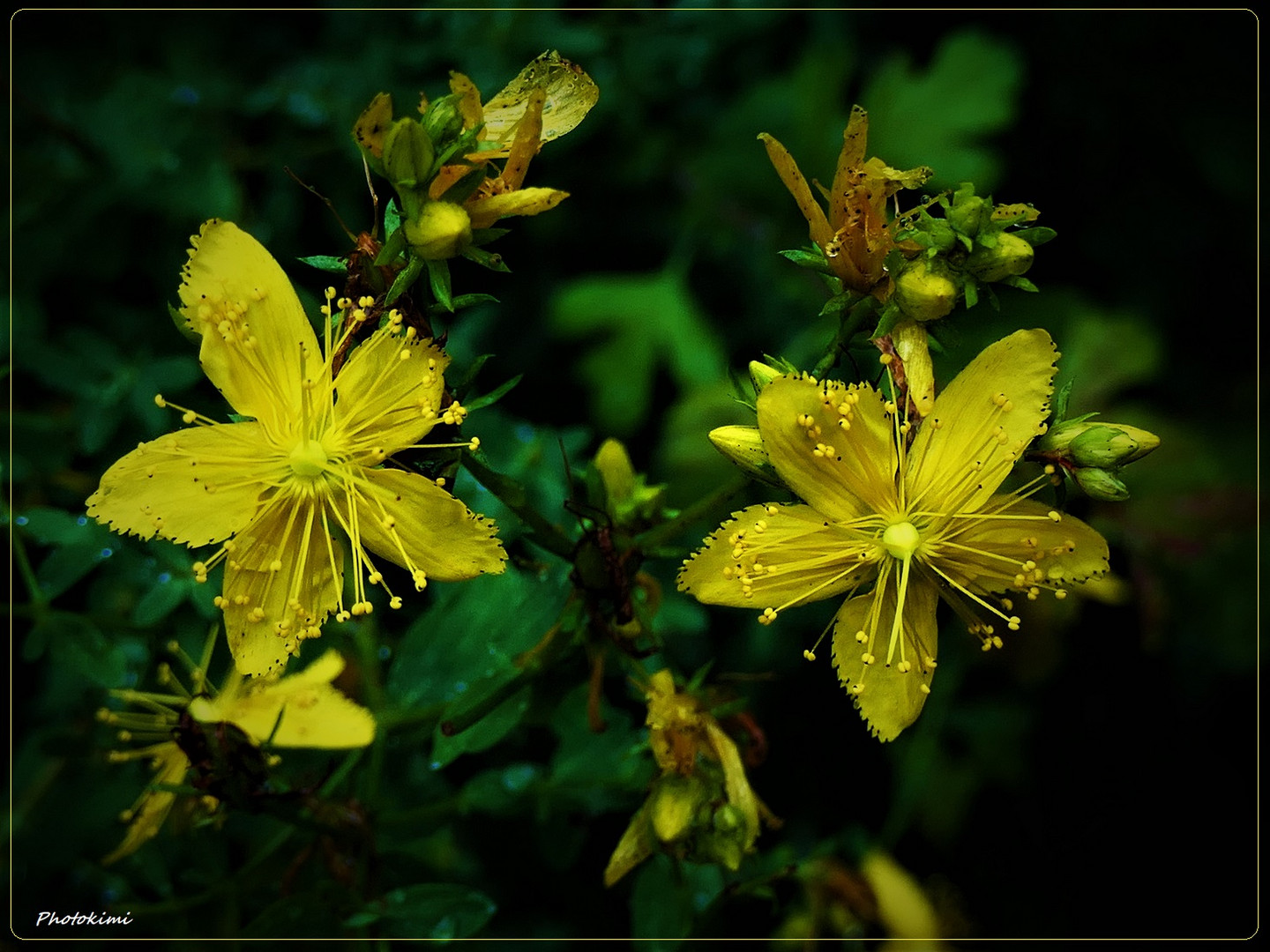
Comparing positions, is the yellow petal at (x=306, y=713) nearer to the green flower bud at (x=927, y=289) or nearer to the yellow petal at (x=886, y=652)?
the yellow petal at (x=886, y=652)

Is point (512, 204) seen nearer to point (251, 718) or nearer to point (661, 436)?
point (251, 718)

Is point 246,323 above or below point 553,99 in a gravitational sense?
below

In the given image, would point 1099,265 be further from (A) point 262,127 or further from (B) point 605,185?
(A) point 262,127

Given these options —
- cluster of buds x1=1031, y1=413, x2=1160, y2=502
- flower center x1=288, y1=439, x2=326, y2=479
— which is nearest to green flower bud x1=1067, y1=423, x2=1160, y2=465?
cluster of buds x1=1031, y1=413, x2=1160, y2=502

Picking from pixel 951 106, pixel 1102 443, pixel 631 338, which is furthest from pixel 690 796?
pixel 951 106

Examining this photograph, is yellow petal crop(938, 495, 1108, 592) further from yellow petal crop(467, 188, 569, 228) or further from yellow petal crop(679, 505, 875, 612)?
yellow petal crop(467, 188, 569, 228)

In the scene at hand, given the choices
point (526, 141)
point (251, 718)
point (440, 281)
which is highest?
point (526, 141)

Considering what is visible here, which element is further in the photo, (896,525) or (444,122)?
(896,525)

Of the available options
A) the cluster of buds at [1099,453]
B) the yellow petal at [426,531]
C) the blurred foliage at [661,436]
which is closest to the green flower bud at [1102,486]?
the cluster of buds at [1099,453]
